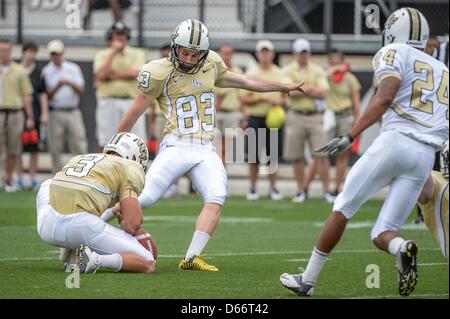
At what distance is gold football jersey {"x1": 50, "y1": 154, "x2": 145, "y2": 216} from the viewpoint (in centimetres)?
747

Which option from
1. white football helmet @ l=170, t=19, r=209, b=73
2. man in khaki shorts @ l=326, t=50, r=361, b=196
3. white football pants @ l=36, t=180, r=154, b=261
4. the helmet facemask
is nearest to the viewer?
white football pants @ l=36, t=180, r=154, b=261

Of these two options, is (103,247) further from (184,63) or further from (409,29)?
(409,29)

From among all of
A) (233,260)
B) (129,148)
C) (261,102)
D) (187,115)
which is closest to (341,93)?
(261,102)

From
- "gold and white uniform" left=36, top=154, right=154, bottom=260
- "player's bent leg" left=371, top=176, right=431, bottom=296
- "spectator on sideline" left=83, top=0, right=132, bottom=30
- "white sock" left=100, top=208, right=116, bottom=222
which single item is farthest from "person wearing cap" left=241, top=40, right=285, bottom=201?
"player's bent leg" left=371, top=176, right=431, bottom=296

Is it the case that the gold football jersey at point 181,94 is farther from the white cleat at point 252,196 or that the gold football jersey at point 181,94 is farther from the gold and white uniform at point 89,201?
the white cleat at point 252,196

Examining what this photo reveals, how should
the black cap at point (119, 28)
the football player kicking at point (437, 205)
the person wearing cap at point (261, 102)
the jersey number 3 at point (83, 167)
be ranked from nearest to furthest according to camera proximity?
the football player kicking at point (437, 205)
the jersey number 3 at point (83, 167)
the black cap at point (119, 28)
the person wearing cap at point (261, 102)

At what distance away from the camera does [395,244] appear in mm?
6707

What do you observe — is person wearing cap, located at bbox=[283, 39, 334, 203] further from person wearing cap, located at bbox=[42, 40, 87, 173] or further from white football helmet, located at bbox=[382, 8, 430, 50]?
white football helmet, located at bbox=[382, 8, 430, 50]

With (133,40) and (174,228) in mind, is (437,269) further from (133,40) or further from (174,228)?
(133,40)

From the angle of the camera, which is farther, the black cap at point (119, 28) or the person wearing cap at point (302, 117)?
the person wearing cap at point (302, 117)

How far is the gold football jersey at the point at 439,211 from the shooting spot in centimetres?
727

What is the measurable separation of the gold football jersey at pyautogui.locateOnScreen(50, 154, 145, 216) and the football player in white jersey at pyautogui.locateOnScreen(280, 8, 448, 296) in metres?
1.33

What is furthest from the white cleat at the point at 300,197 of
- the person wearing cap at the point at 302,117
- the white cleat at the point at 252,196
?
the white cleat at the point at 252,196

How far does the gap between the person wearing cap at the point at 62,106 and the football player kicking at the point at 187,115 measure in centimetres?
769
